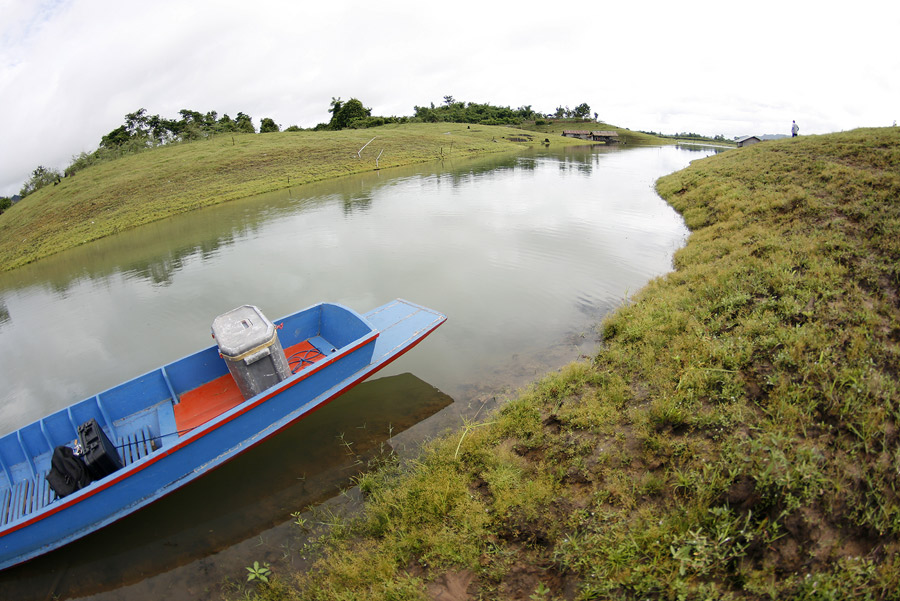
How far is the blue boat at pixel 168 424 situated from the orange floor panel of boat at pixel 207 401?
17mm

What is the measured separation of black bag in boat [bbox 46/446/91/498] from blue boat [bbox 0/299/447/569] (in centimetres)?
18

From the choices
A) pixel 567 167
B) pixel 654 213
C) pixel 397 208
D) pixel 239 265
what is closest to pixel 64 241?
pixel 239 265

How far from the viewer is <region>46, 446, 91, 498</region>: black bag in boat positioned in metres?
5.36

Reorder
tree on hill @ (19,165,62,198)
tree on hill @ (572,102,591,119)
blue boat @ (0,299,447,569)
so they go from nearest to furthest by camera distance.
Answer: blue boat @ (0,299,447,569), tree on hill @ (19,165,62,198), tree on hill @ (572,102,591,119)

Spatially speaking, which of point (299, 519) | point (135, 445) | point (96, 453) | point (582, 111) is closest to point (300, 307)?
point (135, 445)

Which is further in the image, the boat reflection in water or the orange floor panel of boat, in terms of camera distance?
the orange floor panel of boat

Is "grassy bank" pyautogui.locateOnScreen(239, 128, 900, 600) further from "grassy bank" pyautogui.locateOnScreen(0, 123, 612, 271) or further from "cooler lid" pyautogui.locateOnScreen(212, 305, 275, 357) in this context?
"grassy bank" pyautogui.locateOnScreen(0, 123, 612, 271)

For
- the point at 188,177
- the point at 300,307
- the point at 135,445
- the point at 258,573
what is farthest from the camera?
the point at 188,177

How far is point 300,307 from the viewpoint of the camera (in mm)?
12023

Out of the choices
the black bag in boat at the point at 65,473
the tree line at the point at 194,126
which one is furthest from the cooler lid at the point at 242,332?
the tree line at the point at 194,126

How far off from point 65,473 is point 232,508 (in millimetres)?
2170

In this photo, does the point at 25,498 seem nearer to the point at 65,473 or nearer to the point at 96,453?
the point at 65,473

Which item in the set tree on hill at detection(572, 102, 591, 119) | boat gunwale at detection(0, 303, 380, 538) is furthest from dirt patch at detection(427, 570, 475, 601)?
tree on hill at detection(572, 102, 591, 119)

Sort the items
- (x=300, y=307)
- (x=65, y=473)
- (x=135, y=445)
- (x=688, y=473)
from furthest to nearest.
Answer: (x=300, y=307)
(x=135, y=445)
(x=65, y=473)
(x=688, y=473)
